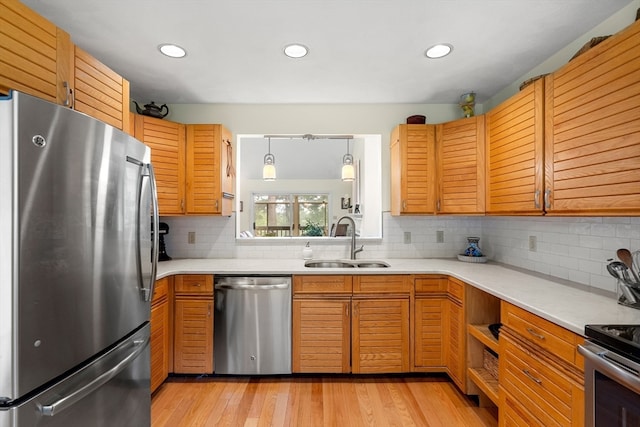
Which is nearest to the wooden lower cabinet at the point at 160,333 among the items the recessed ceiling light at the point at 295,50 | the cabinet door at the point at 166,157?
the cabinet door at the point at 166,157

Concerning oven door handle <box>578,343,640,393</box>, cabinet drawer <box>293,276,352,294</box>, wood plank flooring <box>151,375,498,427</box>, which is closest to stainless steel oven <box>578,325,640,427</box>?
oven door handle <box>578,343,640,393</box>

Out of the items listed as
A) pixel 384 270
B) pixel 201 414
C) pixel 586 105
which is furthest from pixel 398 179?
→ pixel 201 414

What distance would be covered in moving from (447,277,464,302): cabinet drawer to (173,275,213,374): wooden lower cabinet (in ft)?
6.26

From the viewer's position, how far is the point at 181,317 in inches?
95.3

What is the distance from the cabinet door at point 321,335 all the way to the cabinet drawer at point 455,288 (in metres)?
0.80

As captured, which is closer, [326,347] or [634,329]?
[634,329]

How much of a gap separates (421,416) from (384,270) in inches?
38.9

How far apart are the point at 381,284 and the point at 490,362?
2.91ft

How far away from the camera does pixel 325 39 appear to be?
1917 millimetres

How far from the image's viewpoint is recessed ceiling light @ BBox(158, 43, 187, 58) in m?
2.01

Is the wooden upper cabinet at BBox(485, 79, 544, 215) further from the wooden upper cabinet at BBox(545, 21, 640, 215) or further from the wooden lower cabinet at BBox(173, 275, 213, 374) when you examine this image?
the wooden lower cabinet at BBox(173, 275, 213, 374)

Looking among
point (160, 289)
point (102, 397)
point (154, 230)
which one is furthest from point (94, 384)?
point (160, 289)

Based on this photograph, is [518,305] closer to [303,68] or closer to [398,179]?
[398,179]

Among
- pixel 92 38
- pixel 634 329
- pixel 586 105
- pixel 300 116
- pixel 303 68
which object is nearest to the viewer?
pixel 634 329
